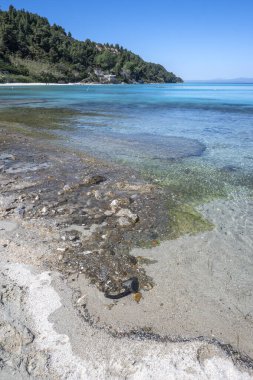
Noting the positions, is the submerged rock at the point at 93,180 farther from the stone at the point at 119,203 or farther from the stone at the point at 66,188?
the stone at the point at 119,203

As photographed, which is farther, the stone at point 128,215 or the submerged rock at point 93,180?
the submerged rock at point 93,180

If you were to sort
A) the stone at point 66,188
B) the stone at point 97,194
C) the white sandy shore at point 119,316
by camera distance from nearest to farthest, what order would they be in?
the white sandy shore at point 119,316
the stone at point 97,194
the stone at point 66,188

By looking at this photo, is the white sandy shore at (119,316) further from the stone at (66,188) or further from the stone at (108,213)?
the stone at (66,188)

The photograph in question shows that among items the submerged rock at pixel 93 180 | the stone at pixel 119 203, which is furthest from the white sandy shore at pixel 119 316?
the submerged rock at pixel 93 180

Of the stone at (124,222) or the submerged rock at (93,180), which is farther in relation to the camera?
the submerged rock at (93,180)

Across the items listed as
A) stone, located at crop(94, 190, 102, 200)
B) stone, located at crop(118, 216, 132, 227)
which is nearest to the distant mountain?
stone, located at crop(94, 190, 102, 200)

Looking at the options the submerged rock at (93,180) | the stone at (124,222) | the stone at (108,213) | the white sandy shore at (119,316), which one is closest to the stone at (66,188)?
the submerged rock at (93,180)

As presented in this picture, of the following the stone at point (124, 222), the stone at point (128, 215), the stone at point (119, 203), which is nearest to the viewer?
the stone at point (124, 222)

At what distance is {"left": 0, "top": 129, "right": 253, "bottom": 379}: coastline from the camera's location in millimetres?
4223

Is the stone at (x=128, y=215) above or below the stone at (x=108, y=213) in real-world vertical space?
above

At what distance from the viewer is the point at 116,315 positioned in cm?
510

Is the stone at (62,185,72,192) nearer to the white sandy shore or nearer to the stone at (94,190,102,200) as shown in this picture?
the stone at (94,190,102,200)

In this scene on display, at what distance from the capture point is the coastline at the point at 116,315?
13.9 feet

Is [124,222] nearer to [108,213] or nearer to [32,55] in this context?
[108,213]
